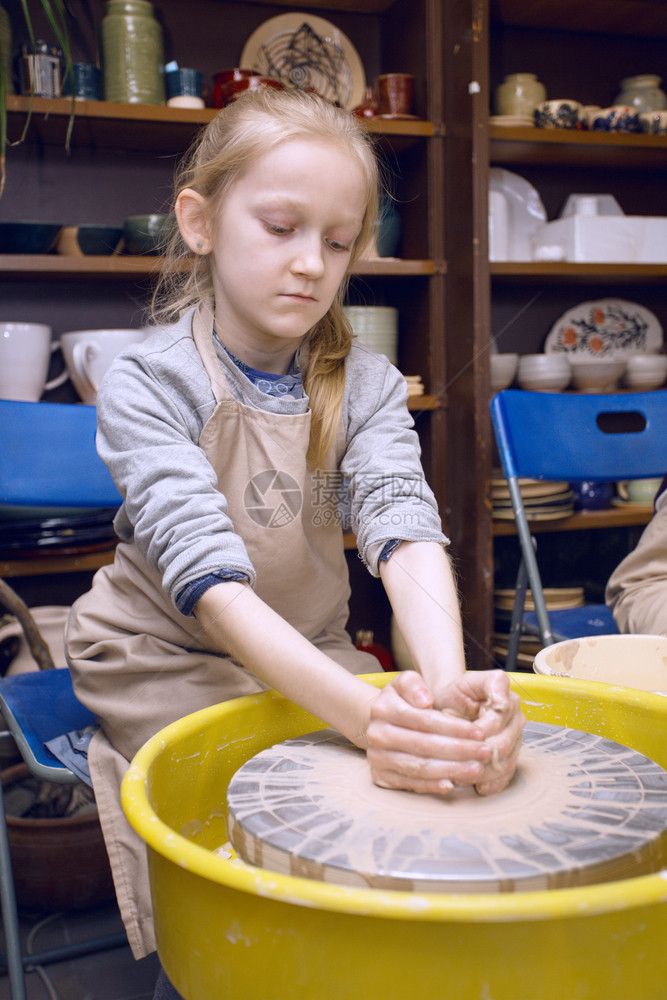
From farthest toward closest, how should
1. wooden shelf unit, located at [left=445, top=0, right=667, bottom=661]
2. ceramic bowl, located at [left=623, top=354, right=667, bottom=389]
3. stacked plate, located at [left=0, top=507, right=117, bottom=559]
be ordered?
ceramic bowl, located at [left=623, top=354, right=667, bottom=389] < wooden shelf unit, located at [left=445, top=0, right=667, bottom=661] < stacked plate, located at [left=0, top=507, right=117, bottom=559]

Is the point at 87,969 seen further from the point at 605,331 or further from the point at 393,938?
the point at 605,331

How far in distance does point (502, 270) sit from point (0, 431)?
4.09ft

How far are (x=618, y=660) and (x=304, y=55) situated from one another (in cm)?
165

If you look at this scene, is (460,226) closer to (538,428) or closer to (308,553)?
(538,428)

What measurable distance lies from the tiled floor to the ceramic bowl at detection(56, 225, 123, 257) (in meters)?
1.25

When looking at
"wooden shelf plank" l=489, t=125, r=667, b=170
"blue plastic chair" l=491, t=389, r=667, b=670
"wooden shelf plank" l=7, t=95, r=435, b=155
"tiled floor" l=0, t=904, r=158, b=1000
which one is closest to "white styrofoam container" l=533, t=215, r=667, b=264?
"wooden shelf plank" l=489, t=125, r=667, b=170

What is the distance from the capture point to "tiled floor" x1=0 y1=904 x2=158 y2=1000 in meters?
1.12

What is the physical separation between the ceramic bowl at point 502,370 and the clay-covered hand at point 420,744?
4.91 feet

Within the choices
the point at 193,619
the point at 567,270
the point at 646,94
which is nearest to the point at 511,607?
the point at 567,270

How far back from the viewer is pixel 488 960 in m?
0.37

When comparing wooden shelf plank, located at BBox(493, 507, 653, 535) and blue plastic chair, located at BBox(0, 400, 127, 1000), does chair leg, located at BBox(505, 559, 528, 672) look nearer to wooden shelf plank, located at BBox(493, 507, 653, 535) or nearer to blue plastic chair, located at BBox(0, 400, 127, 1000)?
wooden shelf plank, located at BBox(493, 507, 653, 535)

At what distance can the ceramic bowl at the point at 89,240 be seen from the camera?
1649 mm

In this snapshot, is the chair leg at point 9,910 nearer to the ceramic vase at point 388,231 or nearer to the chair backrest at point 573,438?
the chair backrest at point 573,438

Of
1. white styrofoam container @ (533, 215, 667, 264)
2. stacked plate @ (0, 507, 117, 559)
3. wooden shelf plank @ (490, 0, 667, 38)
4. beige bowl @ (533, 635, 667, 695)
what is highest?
wooden shelf plank @ (490, 0, 667, 38)
